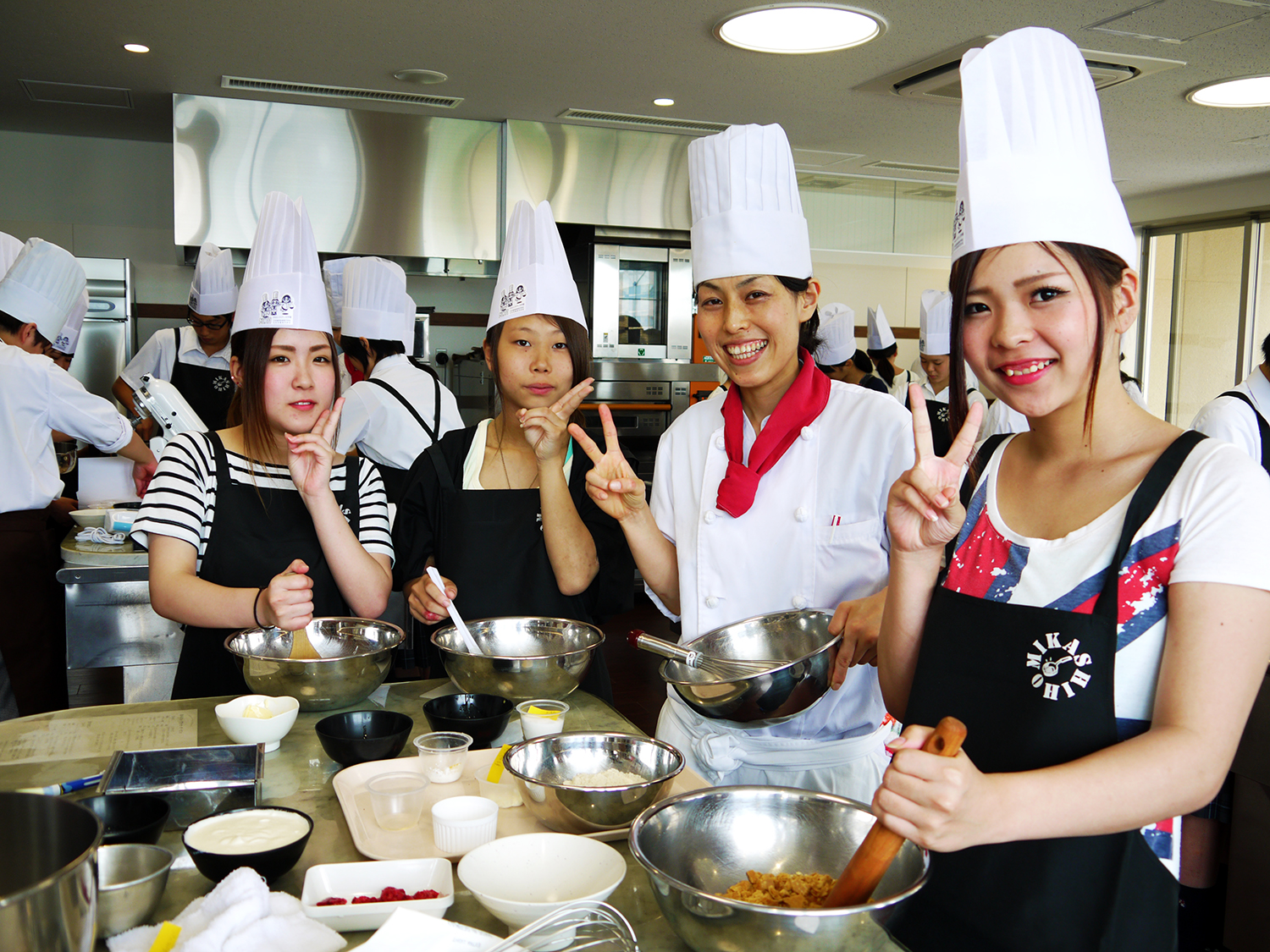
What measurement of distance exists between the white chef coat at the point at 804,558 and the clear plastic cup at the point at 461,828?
1.88 feet

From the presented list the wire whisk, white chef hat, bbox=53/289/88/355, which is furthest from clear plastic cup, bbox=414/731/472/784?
white chef hat, bbox=53/289/88/355

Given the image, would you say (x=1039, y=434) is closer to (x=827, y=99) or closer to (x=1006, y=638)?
(x=1006, y=638)

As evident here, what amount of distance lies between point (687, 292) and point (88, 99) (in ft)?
11.0

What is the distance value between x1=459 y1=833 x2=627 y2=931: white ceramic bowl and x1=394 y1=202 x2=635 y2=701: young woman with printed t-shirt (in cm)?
85

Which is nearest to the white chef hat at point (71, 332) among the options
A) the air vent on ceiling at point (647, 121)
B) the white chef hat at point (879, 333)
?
the air vent on ceiling at point (647, 121)

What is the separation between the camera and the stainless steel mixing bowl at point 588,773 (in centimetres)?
108

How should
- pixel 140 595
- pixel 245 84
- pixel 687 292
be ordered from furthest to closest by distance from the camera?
1. pixel 687 292
2. pixel 245 84
3. pixel 140 595

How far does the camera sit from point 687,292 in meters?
5.89

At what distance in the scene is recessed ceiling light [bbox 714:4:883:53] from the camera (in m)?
3.59

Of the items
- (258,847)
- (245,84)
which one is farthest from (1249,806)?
(245,84)

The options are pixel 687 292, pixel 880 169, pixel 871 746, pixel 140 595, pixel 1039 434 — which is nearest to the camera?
pixel 1039 434

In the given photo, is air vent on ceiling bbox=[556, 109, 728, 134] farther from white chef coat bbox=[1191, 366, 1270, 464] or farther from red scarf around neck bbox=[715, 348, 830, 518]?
red scarf around neck bbox=[715, 348, 830, 518]

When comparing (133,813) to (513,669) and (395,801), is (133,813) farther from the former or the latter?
(513,669)

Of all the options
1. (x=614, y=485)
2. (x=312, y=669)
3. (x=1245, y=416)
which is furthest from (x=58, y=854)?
(x=1245, y=416)
